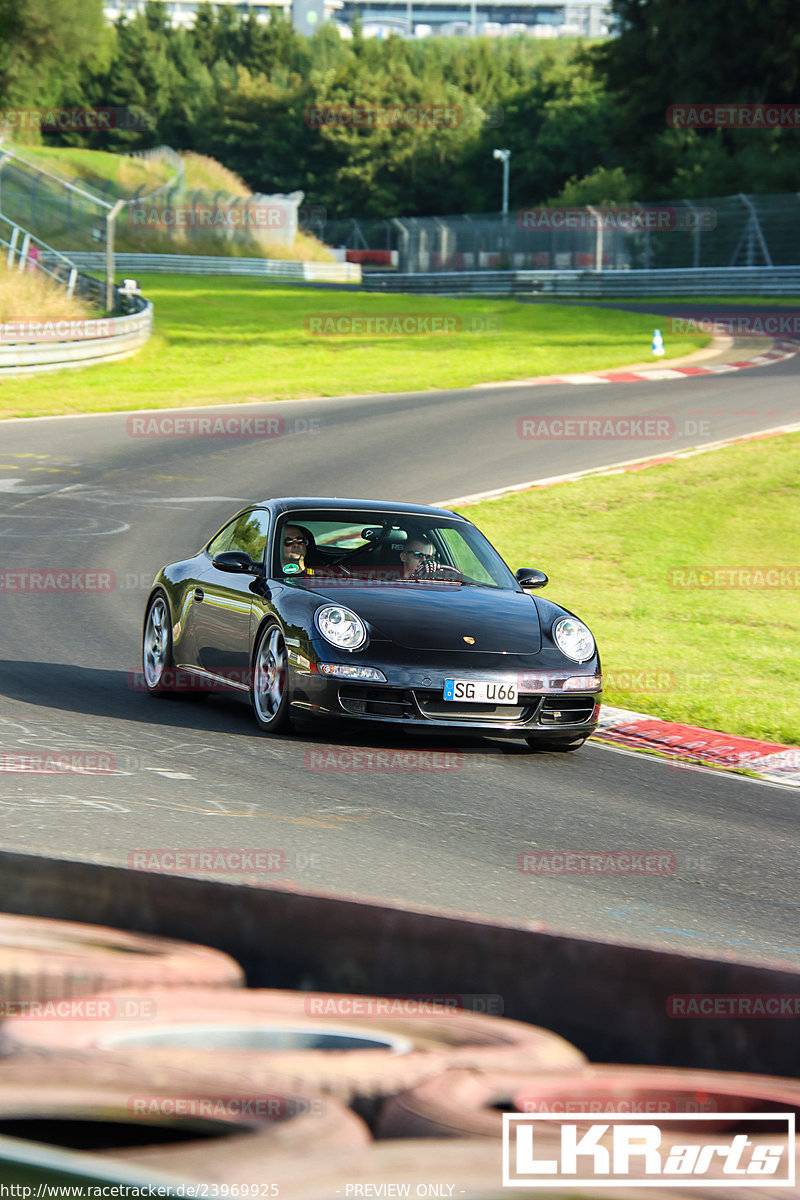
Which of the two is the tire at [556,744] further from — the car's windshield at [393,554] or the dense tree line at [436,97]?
the dense tree line at [436,97]

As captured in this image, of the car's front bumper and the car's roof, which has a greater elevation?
the car's roof

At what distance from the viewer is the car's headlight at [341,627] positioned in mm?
8484

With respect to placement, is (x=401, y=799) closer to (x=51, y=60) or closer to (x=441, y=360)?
(x=441, y=360)

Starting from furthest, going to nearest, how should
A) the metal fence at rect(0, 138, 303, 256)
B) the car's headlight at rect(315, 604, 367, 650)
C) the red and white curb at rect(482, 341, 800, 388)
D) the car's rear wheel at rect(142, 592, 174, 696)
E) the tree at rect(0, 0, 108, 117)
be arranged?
the tree at rect(0, 0, 108, 117) → the metal fence at rect(0, 138, 303, 256) → the red and white curb at rect(482, 341, 800, 388) → the car's rear wheel at rect(142, 592, 174, 696) → the car's headlight at rect(315, 604, 367, 650)

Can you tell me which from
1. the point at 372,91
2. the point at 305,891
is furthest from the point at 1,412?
the point at 372,91

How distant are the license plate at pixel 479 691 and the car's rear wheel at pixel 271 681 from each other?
0.97m

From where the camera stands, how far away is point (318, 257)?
83.3 m

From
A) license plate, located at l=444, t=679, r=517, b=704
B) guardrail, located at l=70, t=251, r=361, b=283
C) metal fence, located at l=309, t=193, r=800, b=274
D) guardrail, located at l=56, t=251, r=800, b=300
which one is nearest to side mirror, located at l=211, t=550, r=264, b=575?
license plate, located at l=444, t=679, r=517, b=704

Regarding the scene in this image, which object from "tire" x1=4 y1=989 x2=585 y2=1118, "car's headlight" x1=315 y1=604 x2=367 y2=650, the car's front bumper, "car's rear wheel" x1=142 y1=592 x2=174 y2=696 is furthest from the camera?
"car's rear wheel" x1=142 y1=592 x2=174 y2=696

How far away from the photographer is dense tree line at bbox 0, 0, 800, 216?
6278cm

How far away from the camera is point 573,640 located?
8.98 meters

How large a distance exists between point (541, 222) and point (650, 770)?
49.9m

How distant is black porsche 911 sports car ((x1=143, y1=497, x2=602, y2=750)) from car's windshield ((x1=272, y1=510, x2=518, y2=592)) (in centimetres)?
1

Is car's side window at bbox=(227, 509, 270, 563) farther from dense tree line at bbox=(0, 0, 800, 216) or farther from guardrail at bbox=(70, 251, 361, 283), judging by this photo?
guardrail at bbox=(70, 251, 361, 283)
